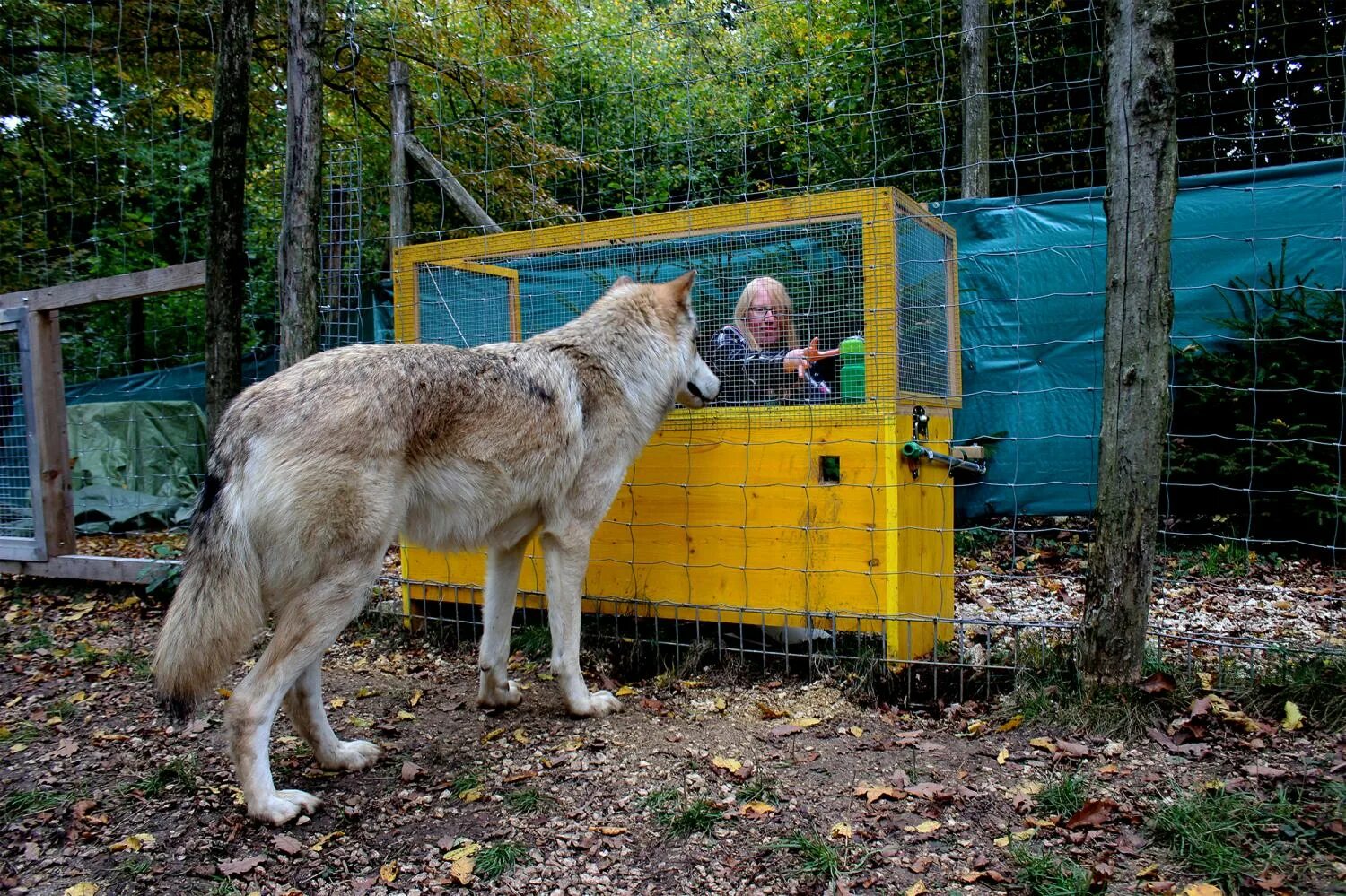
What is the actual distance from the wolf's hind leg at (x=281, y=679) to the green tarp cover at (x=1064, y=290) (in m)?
4.74

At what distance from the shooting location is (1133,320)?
307cm

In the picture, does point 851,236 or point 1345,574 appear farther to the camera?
point 1345,574

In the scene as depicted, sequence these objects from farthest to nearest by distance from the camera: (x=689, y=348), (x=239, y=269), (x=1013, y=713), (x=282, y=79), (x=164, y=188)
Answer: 1. (x=164, y=188)
2. (x=282, y=79)
3. (x=239, y=269)
4. (x=689, y=348)
5. (x=1013, y=713)

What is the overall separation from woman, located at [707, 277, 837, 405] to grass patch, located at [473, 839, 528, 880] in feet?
7.40

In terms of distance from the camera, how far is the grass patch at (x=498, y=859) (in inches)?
98.7

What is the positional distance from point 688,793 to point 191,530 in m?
1.91

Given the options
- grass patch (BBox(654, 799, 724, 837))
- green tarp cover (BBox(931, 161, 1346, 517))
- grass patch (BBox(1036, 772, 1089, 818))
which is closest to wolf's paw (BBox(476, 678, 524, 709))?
grass patch (BBox(654, 799, 724, 837))

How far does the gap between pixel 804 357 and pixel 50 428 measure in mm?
5275

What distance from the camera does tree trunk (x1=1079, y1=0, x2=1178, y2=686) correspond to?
3.04 m

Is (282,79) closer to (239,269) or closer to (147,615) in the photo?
(239,269)

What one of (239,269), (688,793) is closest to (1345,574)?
(688,793)

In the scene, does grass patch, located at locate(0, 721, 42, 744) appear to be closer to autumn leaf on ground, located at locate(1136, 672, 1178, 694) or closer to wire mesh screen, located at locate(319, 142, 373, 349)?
wire mesh screen, located at locate(319, 142, 373, 349)

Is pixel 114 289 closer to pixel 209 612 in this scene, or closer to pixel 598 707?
pixel 209 612

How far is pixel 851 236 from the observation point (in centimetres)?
377
